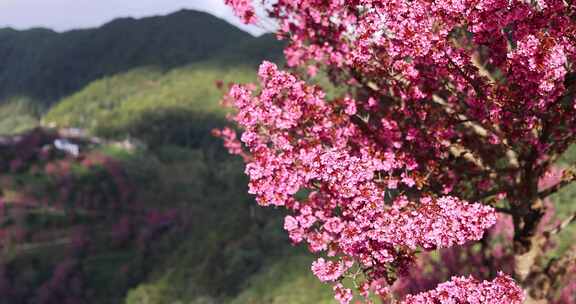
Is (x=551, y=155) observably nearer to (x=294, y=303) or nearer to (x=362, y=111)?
(x=362, y=111)

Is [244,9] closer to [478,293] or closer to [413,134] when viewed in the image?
[413,134]

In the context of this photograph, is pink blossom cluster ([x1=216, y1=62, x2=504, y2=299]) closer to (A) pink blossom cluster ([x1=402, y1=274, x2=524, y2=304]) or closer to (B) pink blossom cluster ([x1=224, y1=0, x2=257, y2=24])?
(A) pink blossom cluster ([x1=402, y1=274, x2=524, y2=304])

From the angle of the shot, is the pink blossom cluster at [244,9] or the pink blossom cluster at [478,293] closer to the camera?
the pink blossom cluster at [478,293]

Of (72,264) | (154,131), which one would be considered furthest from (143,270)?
(154,131)

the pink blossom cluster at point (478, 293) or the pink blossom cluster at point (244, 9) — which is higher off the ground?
the pink blossom cluster at point (244, 9)

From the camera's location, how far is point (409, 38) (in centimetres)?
552

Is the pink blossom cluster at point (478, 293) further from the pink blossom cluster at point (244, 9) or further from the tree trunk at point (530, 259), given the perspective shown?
the pink blossom cluster at point (244, 9)

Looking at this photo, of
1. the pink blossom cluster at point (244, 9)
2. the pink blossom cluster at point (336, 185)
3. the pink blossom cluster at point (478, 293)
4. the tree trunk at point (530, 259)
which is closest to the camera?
the pink blossom cluster at point (478, 293)

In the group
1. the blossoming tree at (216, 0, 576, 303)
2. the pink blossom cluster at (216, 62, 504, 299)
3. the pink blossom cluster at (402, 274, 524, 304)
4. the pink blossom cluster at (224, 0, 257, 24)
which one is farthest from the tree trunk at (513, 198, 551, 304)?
the pink blossom cluster at (224, 0, 257, 24)

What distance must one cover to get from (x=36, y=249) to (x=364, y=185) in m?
91.5

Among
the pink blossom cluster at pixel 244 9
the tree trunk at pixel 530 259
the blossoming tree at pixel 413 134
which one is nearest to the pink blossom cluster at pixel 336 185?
the blossoming tree at pixel 413 134

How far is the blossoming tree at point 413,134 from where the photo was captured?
17.6 feet

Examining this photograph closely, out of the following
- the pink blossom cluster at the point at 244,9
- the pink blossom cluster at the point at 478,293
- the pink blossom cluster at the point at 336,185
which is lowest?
the pink blossom cluster at the point at 478,293

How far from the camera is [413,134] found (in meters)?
7.49
